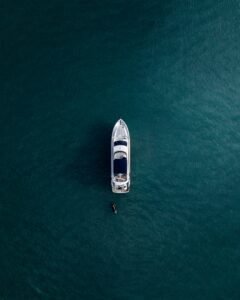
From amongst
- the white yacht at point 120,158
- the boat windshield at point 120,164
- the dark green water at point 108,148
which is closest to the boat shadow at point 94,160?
the dark green water at point 108,148

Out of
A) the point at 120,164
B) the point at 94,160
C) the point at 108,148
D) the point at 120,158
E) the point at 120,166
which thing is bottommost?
the point at 120,166

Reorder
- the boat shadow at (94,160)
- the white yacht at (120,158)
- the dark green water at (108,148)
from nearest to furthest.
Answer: the white yacht at (120,158) < the dark green water at (108,148) < the boat shadow at (94,160)

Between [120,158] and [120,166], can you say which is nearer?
[120,166]

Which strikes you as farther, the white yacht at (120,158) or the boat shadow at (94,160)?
the boat shadow at (94,160)

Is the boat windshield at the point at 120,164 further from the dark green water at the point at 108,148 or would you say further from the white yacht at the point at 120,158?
the dark green water at the point at 108,148

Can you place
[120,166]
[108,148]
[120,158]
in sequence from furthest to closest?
[108,148] < [120,158] < [120,166]

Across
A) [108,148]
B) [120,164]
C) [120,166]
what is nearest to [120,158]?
[120,164]

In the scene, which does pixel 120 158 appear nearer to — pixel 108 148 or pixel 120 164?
pixel 120 164

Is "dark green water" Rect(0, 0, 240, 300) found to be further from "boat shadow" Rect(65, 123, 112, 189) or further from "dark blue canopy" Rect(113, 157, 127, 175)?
"dark blue canopy" Rect(113, 157, 127, 175)

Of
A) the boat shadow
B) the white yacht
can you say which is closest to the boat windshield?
the white yacht
